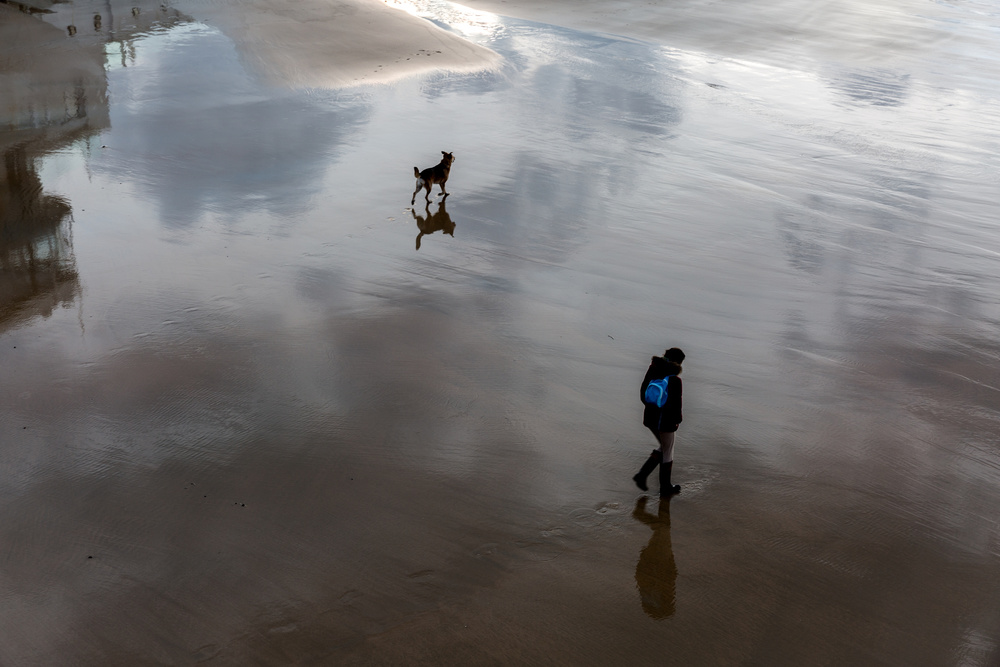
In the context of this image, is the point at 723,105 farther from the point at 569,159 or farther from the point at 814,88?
the point at 569,159

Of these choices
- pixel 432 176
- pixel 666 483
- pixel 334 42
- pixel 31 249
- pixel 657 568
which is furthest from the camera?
pixel 334 42

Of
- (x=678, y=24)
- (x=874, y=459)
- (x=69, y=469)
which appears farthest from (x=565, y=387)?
(x=678, y=24)

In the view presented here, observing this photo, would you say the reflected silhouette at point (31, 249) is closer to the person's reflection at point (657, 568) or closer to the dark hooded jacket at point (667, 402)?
the dark hooded jacket at point (667, 402)

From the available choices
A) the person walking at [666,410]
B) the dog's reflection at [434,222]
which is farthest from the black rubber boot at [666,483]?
the dog's reflection at [434,222]

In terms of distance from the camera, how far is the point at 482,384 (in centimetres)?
727

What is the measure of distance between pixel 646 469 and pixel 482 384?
6.16 ft

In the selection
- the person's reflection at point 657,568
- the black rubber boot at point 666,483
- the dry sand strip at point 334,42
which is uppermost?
the dry sand strip at point 334,42

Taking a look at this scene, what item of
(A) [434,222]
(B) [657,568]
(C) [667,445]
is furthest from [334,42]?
(B) [657,568]

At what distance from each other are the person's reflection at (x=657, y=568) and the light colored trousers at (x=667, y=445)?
353 millimetres

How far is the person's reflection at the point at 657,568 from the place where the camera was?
517 centimetres

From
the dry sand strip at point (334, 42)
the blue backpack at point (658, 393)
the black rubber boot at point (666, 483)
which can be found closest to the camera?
the blue backpack at point (658, 393)

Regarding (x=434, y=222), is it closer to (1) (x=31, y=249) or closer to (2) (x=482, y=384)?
(2) (x=482, y=384)

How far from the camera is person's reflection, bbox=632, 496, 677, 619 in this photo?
517cm

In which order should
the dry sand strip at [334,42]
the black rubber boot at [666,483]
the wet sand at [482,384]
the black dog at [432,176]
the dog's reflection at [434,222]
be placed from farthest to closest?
the dry sand strip at [334,42], the black dog at [432,176], the dog's reflection at [434,222], the black rubber boot at [666,483], the wet sand at [482,384]
